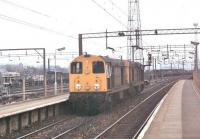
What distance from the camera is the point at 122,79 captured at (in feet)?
112

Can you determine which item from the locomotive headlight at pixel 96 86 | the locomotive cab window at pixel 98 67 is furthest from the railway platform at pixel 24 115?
the locomotive cab window at pixel 98 67

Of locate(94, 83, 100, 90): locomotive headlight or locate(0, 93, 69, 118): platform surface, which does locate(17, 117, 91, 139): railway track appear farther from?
locate(94, 83, 100, 90): locomotive headlight

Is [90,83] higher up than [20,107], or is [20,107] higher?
[90,83]

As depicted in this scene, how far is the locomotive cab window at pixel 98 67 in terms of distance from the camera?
27.7m

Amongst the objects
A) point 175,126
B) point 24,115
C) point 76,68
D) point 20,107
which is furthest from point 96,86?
point 175,126

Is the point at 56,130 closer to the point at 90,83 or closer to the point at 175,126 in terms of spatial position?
the point at 175,126

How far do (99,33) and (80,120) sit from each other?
2537 centimetres

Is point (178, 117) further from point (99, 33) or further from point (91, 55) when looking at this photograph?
point (99, 33)

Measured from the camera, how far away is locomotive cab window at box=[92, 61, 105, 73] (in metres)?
27.7

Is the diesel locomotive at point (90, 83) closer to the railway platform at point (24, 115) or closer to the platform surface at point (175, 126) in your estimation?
the railway platform at point (24, 115)

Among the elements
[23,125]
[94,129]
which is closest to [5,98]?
[23,125]

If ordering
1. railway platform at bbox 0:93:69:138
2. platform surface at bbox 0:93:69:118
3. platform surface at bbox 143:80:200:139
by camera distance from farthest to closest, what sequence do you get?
platform surface at bbox 0:93:69:118 < railway platform at bbox 0:93:69:138 < platform surface at bbox 143:80:200:139

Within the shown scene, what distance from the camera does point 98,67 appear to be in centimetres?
2773

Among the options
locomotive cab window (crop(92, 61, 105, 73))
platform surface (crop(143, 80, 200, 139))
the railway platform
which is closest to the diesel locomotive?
locomotive cab window (crop(92, 61, 105, 73))
